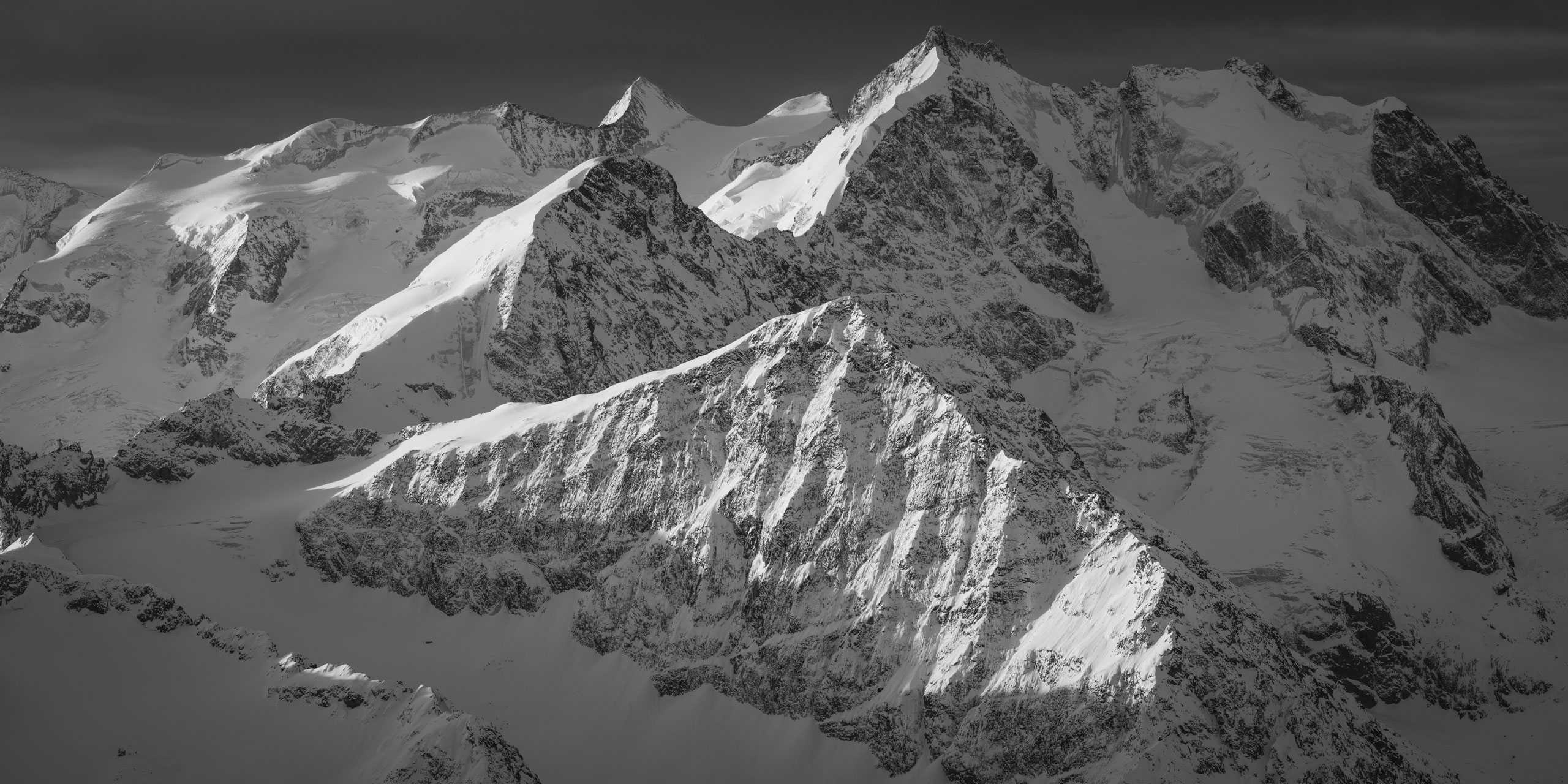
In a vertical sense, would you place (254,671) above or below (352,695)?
below

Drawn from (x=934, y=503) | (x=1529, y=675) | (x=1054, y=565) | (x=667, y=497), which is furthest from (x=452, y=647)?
(x=1529, y=675)

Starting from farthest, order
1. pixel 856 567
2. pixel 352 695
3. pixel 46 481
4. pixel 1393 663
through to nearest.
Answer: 1. pixel 1393 663
2. pixel 46 481
3. pixel 856 567
4. pixel 352 695

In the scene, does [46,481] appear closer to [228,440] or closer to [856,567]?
[228,440]

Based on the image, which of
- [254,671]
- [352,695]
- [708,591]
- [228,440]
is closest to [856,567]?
[708,591]

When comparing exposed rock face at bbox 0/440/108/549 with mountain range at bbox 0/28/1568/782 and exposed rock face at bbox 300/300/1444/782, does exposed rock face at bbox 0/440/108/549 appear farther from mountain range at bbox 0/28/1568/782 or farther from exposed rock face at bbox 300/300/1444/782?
exposed rock face at bbox 300/300/1444/782

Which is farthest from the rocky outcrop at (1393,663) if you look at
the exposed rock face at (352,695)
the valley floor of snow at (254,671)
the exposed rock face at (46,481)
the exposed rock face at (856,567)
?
the exposed rock face at (46,481)

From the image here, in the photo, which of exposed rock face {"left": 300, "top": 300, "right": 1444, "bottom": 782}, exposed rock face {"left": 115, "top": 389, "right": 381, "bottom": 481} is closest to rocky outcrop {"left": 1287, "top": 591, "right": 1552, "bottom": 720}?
exposed rock face {"left": 300, "top": 300, "right": 1444, "bottom": 782}

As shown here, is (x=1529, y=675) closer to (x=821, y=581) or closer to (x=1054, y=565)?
(x=1054, y=565)
